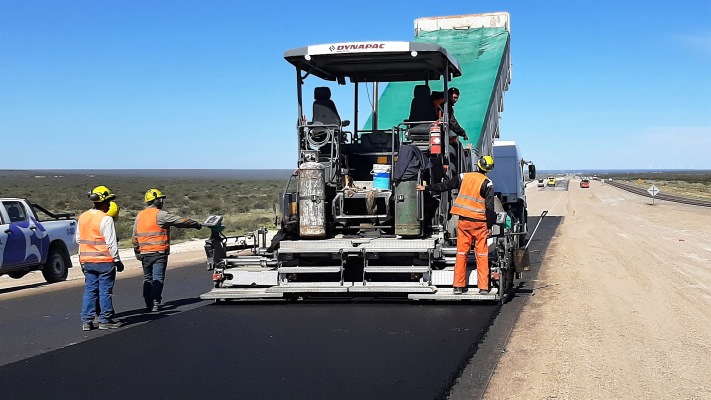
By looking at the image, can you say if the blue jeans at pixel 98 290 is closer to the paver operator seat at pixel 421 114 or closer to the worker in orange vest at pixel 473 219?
the worker in orange vest at pixel 473 219

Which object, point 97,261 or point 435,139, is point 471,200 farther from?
point 97,261

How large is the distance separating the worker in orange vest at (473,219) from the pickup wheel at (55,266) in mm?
7558

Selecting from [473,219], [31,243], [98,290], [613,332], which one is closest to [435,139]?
[473,219]

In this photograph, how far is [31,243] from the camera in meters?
13.1

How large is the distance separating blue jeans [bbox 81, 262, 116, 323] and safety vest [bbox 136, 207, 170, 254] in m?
1.25

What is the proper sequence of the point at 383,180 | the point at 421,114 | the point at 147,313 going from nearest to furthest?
1. the point at 147,313
2. the point at 383,180
3. the point at 421,114

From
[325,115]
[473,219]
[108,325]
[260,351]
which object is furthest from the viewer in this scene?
[325,115]

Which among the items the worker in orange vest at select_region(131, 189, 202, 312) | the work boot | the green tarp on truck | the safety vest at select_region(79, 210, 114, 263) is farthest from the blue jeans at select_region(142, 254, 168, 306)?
the green tarp on truck

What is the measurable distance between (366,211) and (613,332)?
3.29 meters

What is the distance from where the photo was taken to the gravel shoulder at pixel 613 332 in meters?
5.93

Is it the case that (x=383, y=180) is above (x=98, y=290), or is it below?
above

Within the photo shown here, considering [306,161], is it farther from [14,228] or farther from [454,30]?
[454,30]

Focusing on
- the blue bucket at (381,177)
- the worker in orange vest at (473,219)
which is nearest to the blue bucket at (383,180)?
the blue bucket at (381,177)

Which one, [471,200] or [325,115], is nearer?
[471,200]
